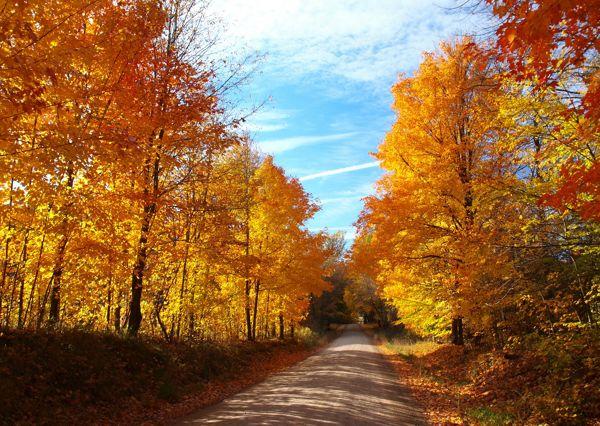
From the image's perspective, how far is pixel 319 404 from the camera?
9.02 m

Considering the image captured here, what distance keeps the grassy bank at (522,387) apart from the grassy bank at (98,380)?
5.78 meters

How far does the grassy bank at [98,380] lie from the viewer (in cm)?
701

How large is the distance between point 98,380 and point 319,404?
4.71 metres

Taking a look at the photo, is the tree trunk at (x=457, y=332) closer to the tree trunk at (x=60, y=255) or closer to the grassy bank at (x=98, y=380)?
the grassy bank at (x=98, y=380)

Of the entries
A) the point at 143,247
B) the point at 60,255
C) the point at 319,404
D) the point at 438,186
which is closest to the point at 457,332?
the point at 438,186

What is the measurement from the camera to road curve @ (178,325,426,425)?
7.79 meters

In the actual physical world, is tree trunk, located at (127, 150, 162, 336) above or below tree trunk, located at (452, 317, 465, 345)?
above

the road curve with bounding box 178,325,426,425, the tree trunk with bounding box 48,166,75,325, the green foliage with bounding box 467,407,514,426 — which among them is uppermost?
the tree trunk with bounding box 48,166,75,325

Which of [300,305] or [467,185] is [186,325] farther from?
[467,185]

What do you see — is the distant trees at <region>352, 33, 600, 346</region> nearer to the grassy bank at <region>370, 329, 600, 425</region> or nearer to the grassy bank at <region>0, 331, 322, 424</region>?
the grassy bank at <region>370, 329, 600, 425</region>

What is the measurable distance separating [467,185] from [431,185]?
118 centimetres

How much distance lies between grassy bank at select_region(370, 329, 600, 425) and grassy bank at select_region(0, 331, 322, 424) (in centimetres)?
578

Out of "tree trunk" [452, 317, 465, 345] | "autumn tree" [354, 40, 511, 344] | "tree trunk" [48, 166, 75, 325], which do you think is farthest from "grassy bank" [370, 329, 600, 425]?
"tree trunk" [48, 166, 75, 325]

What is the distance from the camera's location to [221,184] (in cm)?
1401
